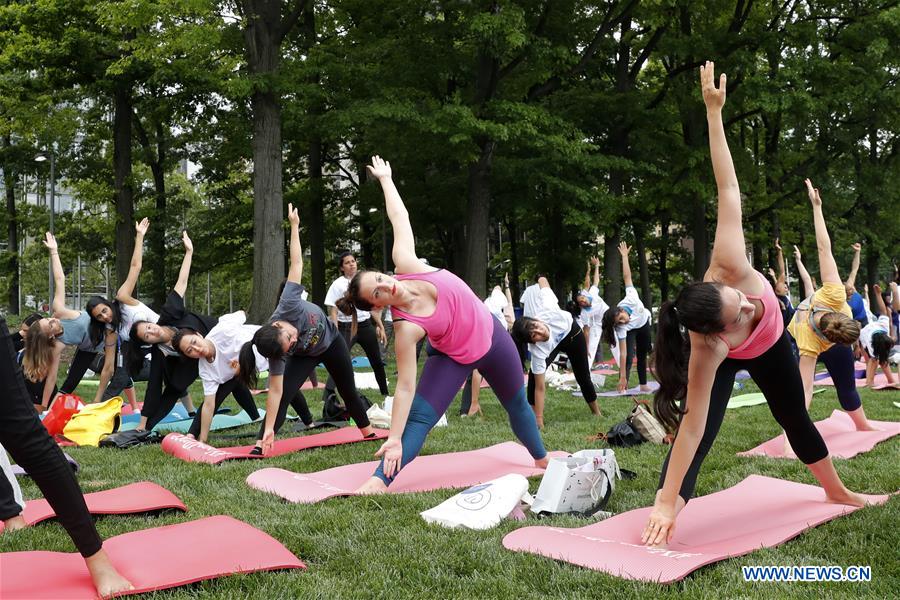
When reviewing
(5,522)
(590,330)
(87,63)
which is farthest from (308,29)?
(5,522)

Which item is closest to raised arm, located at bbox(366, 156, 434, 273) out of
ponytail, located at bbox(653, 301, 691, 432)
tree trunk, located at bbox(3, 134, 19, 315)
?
ponytail, located at bbox(653, 301, 691, 432)

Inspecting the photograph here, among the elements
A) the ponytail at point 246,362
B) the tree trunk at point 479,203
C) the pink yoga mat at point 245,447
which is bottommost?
the pink yoga mat at point 245,447

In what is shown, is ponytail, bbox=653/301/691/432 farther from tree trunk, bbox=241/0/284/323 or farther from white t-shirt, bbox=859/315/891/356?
tree trunk, bbox=241/0/284/323

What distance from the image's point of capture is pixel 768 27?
21.3 m

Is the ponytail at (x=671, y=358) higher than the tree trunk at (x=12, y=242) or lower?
lower

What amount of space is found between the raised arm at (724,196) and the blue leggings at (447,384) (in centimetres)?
202

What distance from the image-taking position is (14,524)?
14.6 feet

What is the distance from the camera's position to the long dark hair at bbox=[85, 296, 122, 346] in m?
8.84

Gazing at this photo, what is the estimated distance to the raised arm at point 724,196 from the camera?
3.63m

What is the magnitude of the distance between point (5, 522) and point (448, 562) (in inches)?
105

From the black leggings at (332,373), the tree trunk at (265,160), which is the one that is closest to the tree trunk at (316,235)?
the tree trunk at (265,160)

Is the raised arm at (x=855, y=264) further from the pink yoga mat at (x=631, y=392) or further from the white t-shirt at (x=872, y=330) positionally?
the pink yoga mat at (x=631, y=392)

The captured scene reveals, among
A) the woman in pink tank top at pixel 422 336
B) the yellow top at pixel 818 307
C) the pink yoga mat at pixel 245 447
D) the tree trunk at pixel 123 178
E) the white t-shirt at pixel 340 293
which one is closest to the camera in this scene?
the woman in pink tank top at pixel 422 336

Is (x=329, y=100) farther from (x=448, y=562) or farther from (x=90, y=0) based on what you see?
(x=448, y=562)
